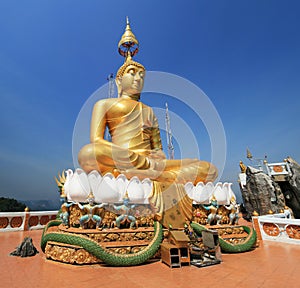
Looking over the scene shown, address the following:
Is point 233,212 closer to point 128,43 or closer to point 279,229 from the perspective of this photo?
point 279,229

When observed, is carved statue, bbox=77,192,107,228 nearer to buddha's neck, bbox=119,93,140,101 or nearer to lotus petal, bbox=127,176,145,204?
lotus petal, bbox=127,176,145,204

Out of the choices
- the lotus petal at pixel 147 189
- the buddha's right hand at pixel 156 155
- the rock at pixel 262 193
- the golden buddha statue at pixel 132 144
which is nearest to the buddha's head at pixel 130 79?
A: the golden buddha statue at pixel 132 144

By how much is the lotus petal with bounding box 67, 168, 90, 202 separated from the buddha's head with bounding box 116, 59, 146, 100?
16.9 ft

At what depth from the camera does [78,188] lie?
4941mm

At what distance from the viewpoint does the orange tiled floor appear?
3.40 metres

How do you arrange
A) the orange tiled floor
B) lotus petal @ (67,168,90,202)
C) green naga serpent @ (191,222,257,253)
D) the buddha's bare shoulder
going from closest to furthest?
the orange tiled floor, lotus petal @ (67,168,90,202), green naga serpent @ (191,222,257,253), the buddha's bare shoulder

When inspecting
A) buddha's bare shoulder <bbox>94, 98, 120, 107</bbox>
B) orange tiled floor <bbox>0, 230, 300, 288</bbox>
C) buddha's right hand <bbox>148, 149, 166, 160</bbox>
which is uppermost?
buddha's bare shoulder <bbox>94, 98, 120, 107</bbox>

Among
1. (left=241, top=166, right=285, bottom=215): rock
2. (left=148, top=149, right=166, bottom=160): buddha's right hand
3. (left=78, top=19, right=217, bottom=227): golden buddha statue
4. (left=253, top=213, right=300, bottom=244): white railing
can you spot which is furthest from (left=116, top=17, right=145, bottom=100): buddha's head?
(left=241, top=166, right=285, bottom=215): rock

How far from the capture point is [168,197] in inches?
230

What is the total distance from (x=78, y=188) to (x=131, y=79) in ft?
18.8

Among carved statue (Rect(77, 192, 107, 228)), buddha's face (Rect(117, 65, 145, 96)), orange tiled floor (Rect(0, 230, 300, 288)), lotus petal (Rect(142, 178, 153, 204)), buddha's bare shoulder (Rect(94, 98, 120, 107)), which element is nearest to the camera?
orange tiled floor (Rect(0, 230, 300, 288))

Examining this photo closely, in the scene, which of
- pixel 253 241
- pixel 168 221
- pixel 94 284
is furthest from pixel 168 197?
pixel 94 284

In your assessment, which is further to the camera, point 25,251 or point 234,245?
point 234,245

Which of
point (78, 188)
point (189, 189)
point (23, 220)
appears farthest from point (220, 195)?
point (23, 220)
